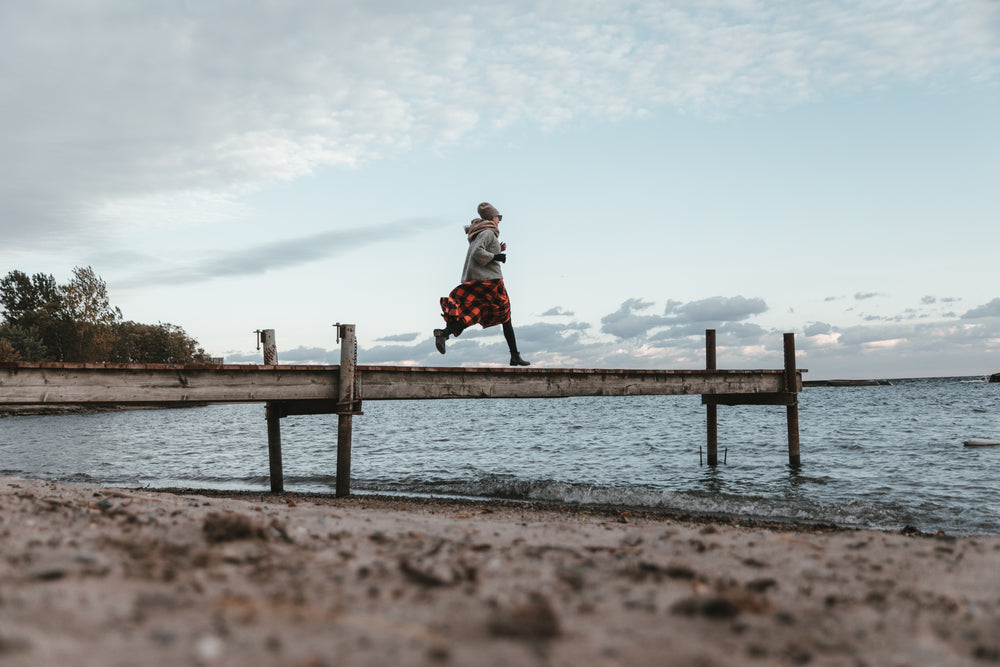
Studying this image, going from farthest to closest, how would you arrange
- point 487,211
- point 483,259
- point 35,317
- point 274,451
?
point 35,317
point 274,451
point 487,211
point 483,259

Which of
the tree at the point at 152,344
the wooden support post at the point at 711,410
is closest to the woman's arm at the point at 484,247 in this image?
the wooden support post at the point at 711,410

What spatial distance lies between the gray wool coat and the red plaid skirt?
0.10 meters

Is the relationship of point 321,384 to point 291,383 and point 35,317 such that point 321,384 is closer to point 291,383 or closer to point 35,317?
point 291,383

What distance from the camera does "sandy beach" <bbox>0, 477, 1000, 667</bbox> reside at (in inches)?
Answer: 85.5

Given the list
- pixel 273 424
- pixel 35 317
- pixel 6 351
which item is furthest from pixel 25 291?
A: pixel 273 424

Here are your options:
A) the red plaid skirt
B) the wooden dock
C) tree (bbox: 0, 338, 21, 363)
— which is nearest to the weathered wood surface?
the wooden dock

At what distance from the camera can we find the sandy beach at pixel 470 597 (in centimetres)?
217

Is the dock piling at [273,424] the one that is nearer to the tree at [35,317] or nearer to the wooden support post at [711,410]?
the wooden support post at [711,410]

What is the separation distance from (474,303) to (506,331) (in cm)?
93

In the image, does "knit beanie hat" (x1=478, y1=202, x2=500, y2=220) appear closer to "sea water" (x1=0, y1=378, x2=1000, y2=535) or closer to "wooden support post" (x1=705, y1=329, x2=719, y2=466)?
"sea water" (x1=0, y1=378, x2=1000, y2=535)

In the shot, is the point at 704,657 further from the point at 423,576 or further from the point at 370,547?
the point at 370,547

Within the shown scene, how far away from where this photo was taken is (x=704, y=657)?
2221mm

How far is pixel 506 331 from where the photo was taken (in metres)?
10.2

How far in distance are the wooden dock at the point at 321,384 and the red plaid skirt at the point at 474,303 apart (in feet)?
3.48
